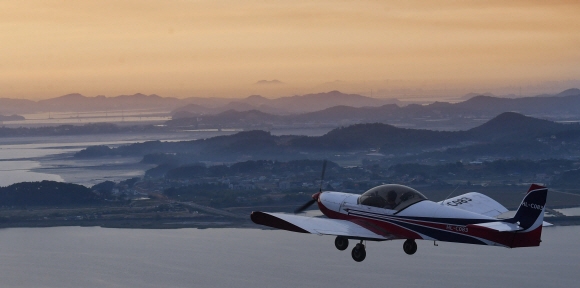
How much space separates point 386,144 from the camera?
164125mm

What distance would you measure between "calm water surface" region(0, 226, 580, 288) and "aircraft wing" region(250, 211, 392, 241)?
3100 cm

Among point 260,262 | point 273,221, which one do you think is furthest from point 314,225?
point 260,262

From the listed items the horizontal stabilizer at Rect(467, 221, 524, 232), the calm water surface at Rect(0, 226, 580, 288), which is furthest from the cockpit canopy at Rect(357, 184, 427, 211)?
the calm water surface at Rect(0, 226, 580, 288)

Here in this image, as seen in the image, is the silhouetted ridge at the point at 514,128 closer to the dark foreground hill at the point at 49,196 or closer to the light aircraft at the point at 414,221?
the dark foreground hill at the point at 49,196

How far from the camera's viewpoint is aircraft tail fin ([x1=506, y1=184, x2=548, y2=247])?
23.6 meters

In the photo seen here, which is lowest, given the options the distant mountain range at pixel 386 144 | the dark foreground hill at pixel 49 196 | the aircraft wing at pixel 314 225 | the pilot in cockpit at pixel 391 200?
the dark foreground hill at pixel 49 196

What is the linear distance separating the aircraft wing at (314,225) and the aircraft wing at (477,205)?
3.22m

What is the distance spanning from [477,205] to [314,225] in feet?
20.2

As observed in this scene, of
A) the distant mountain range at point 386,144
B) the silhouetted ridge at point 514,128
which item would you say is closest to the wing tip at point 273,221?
the distant mountain range at point 386,144

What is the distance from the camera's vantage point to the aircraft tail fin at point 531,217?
77.4ft

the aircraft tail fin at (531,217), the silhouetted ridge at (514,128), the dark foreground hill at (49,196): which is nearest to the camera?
the aircraft tail fin at (531,217)

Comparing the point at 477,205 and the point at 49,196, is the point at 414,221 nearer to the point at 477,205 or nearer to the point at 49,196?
the point at 477,205

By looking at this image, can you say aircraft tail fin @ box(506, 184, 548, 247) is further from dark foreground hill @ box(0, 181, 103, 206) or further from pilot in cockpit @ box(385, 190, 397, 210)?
dark foreground hill @ box(0, 181, 103, 206)

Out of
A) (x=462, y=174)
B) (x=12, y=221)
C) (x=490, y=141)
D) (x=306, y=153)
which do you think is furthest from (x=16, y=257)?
(x=490, y=141)
